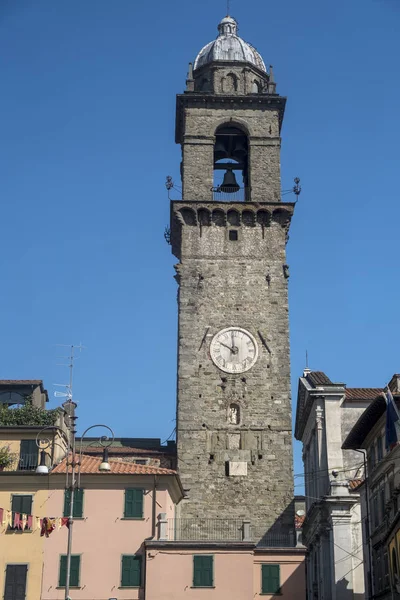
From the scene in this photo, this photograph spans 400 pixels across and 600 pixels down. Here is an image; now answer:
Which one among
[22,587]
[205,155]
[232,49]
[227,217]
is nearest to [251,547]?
[22,587]

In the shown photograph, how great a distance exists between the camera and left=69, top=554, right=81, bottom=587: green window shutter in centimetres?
3432

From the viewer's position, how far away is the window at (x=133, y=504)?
35.9 m

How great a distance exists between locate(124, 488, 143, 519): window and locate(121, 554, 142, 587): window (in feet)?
5.09

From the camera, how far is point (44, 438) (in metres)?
38.6

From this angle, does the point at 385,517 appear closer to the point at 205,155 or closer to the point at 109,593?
the point at 109,593

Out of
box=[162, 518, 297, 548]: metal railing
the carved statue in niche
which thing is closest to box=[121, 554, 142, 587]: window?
box=[162, 518, 297, 548]: metal railing

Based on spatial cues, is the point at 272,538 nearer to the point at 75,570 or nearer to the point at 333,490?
the point at 333,490

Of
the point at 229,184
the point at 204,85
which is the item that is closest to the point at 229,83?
the point at 204,85

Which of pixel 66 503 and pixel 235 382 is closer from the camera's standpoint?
pixel 66 503

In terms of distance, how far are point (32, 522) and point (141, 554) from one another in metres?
4.45

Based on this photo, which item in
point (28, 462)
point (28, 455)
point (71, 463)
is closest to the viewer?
point (71, 463)

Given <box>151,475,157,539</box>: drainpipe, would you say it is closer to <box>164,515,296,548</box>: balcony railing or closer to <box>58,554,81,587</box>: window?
<box>58,554,81,587</box>: window

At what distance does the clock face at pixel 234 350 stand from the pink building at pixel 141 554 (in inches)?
367

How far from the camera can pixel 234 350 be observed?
149 feet
